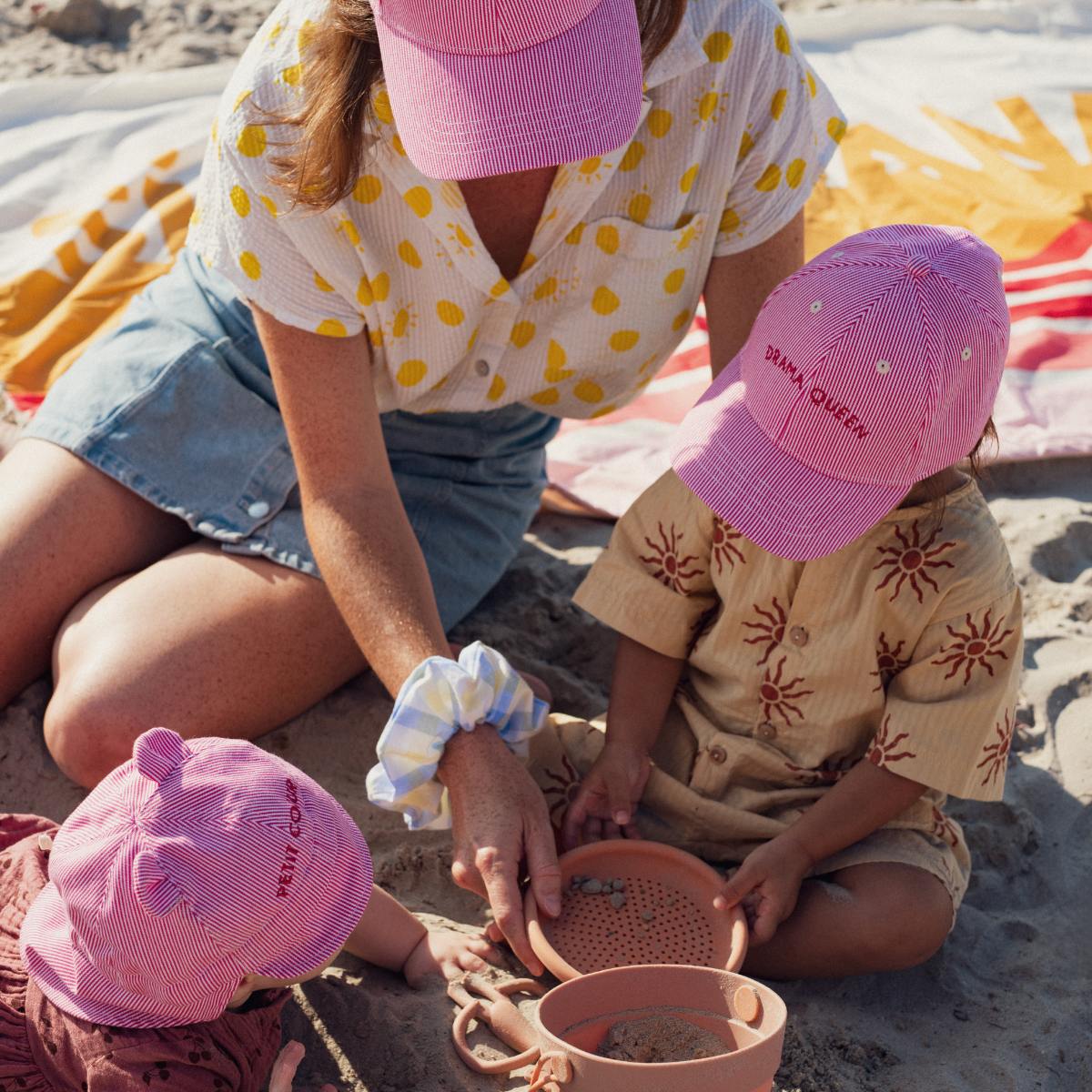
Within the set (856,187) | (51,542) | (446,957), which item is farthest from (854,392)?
(856,187)

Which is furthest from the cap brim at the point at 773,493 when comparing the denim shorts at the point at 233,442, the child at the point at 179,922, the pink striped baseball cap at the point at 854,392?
the denim shorts at the point at 233,442

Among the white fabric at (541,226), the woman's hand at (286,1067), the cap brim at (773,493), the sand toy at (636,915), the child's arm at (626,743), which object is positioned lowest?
the sand toy at (636,915)

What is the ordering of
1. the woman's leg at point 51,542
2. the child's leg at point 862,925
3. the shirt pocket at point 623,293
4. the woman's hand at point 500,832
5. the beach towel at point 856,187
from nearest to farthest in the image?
the woman's hand at point 500,832 → the child's leg at point 862,925 → the shirt pocket at point 623,293 → the woman's leg at point 51,542 → the beach towel at point 856,187

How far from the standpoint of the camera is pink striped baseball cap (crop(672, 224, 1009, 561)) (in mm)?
1400

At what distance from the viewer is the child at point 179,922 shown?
1.26 m

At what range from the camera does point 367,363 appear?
70.8 inches

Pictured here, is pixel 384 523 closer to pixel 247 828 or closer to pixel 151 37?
pixel 247 828

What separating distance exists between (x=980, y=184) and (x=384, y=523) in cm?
191

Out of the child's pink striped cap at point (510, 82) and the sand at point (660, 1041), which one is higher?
the child's pink striped cap at point (510, 82)

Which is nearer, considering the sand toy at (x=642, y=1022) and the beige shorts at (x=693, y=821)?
the sand toy at (x=642, y=1022)

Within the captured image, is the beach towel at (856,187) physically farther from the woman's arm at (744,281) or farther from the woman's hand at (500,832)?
the woman's hand at (500,832)

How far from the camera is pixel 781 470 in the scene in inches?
57.5

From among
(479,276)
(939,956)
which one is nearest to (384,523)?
(479,276)

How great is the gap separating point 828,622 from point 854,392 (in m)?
0.34
